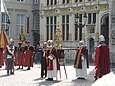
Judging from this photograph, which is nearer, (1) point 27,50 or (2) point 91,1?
(1) point 27,50

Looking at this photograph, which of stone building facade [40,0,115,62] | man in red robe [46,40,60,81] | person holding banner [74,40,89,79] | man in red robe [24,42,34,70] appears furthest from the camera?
stone building facade [40,0,115,62]

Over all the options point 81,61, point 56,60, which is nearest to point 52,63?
point 56,60

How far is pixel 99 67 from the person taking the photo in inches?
372

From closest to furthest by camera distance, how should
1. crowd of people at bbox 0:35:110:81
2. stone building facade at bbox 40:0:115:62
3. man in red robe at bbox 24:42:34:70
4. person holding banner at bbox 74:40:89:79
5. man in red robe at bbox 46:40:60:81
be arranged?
1. crowd of people at bbox 0:35:110:81
2. man in red robe at bbox 46:40:60:81
3. person holding banner at bbox 74:40:89:79
4. man in red robe at bbox 24:42:34:70
5. stone building facade at bbox 40:0:115:62

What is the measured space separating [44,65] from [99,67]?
441 centimetres

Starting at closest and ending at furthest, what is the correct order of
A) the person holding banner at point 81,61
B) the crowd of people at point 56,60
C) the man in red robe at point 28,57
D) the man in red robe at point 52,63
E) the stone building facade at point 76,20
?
the crowd of people at point 56,60 → the man in red robe at point 52,63 → the person holding banner at point 81,61 → the man in red robe at point 28,57 → the stone building facade at point 76,20

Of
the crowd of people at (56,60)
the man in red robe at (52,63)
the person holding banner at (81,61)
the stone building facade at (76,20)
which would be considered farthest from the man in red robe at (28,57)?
the stone building facade at (76,20)

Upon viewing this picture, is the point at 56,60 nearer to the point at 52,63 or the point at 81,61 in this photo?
the point at 52,63

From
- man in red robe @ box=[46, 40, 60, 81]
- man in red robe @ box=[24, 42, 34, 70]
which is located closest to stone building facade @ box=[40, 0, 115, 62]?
man in red robe @ box=[24, 42, 34, 70]

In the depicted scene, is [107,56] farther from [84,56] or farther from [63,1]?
[63,1]

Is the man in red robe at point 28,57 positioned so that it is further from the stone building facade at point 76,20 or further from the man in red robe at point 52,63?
the stone building facade at point 76,20

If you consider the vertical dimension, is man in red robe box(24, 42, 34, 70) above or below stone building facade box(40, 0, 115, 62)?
below

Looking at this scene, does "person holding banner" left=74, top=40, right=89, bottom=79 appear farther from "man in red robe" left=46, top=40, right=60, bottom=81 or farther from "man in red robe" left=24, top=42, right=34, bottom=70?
"man in red robe" left=24, top=42, right=34, bottom=70

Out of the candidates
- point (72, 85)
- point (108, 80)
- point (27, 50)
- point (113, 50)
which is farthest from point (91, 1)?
point (108, 80)
